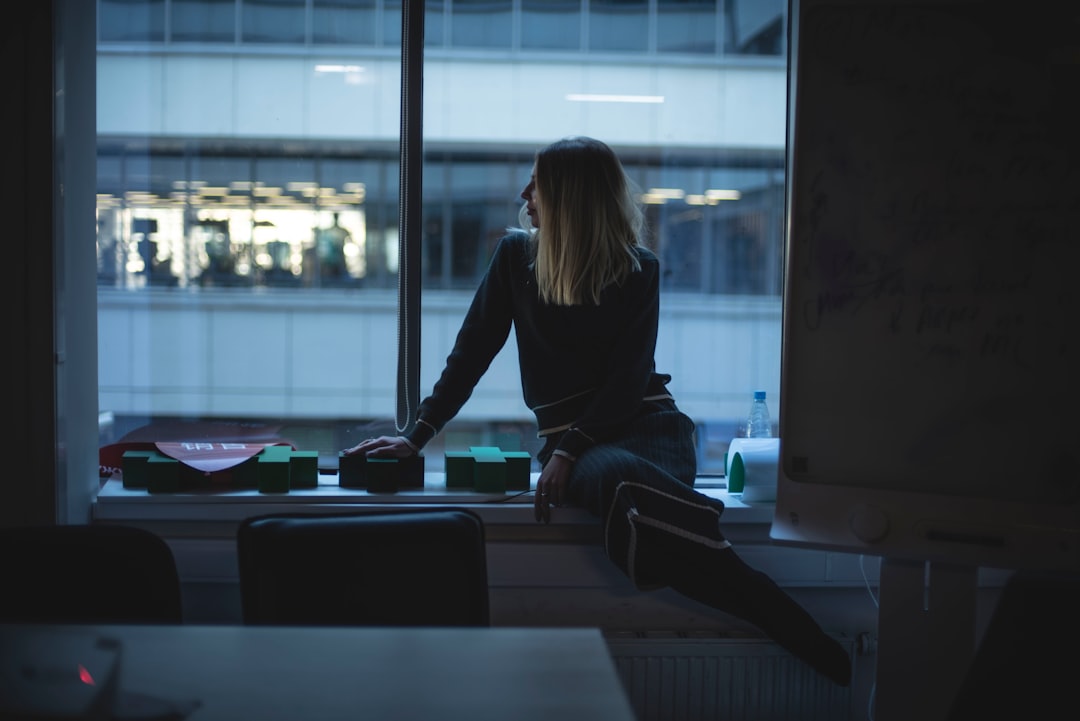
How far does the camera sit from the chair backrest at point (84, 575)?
1465 millimetres

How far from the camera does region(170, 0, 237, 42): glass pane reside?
2479 mm

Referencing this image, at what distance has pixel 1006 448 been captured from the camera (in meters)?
1.65

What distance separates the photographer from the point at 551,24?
261 centimetres

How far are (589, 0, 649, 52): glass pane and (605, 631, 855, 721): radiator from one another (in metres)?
1.71

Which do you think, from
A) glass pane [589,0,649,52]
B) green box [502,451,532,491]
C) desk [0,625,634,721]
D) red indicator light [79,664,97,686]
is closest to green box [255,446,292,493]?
green box [502,451,532,491]

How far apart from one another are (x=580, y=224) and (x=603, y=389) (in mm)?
426

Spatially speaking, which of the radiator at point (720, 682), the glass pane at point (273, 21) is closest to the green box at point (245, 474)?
the radiator at point (720, 682)

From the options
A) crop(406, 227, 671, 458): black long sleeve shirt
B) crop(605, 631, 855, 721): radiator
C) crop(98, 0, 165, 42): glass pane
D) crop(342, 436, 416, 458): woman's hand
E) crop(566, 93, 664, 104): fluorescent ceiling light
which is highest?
crop(98, 0, 165, 42): glass pane

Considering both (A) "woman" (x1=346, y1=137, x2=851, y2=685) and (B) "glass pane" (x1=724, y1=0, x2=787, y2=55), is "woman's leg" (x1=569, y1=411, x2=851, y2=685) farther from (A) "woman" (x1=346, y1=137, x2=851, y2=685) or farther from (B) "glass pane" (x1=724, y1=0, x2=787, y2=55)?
(B) "glass pane" (x1=724, y1=0, x2=787, y2=55)

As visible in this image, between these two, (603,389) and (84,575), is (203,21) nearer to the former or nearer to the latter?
(603,389)

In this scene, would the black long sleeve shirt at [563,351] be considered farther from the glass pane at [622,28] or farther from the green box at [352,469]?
→ the glass pane at [622,28]

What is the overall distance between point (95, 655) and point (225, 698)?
242 millimetres

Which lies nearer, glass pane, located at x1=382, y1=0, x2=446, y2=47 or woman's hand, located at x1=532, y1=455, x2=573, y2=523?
woman's hand, located at x1=532, y1=455, x2=573, y2=523

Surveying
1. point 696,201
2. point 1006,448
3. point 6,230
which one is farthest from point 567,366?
point 6,230
